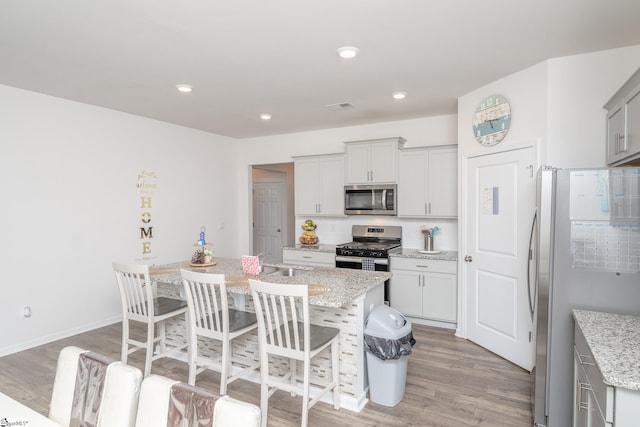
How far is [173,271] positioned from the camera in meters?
3.27

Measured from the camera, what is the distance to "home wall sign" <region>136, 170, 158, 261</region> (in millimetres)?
4766

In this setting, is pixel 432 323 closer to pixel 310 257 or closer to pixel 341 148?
pixel 310 257

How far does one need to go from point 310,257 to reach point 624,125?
3.73 m

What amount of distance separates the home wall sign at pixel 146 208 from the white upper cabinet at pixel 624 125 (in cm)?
493

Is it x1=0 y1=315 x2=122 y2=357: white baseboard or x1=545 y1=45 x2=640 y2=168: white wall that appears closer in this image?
x1=545 y1=45 x2=640 y2=168: white wall

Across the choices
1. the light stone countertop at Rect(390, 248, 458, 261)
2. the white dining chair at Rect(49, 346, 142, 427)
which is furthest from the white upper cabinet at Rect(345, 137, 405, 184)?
the white dining chair at Rect(49, 346, 142, 427)

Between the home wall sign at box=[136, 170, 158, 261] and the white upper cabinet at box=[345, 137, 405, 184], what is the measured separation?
8.78ft

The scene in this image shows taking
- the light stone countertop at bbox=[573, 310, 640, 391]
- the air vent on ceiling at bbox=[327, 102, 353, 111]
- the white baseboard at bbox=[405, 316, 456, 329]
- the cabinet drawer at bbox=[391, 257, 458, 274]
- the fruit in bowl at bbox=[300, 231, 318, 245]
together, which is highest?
the air vent on ceiling at bbox=[327, 102, 353, 111]

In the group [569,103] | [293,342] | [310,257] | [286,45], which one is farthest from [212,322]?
[569,103]

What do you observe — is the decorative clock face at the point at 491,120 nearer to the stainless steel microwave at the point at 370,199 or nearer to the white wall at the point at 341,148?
the white wall at the point at 341,148

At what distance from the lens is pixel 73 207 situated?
4062mm

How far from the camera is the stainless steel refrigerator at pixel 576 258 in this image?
6.29 ft

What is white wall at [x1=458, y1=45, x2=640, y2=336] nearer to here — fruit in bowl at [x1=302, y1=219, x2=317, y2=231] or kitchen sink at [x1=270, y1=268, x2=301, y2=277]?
kitchen sink at [x1=270, y1=268, x2=301, y2=277]

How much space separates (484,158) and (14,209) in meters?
4.71
